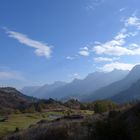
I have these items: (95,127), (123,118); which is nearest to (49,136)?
(95,127)

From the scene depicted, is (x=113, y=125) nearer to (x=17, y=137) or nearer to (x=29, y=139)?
Result: (x=29, y=139)

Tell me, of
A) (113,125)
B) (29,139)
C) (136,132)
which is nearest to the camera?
(136,132)

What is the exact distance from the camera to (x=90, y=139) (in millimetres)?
17156

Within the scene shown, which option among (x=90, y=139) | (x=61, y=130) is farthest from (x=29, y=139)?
(x=90, y=139)

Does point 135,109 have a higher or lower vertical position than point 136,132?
higher

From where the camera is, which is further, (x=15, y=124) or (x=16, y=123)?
(x=16, y=123)

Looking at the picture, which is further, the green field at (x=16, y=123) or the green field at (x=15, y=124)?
the green field at (x=16, y=123)

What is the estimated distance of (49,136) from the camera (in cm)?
1962

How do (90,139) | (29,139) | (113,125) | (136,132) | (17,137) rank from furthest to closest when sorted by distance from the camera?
(17,137) < (29,139) < (90,139) < (113,125) < (136,132)

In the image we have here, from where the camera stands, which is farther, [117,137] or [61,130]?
[61,130]

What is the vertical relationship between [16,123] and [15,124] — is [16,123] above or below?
above

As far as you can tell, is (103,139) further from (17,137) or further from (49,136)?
(17,137)

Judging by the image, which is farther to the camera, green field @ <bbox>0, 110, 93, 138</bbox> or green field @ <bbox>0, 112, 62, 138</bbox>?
green field @ <bbox>0, 110, 93, 138</bbox>

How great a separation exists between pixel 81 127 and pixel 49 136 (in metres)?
1.92
